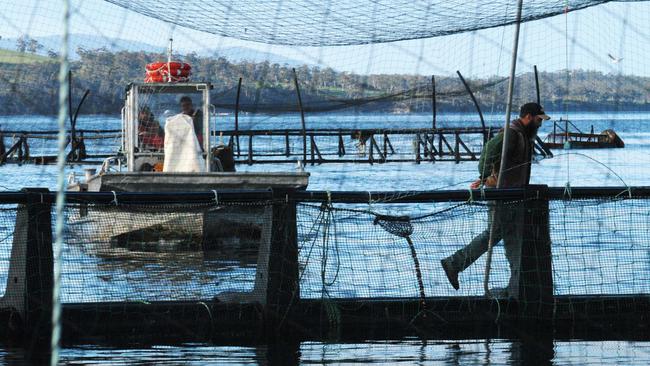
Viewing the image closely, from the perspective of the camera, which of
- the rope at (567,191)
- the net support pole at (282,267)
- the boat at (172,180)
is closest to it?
the net support pole at (282,267)

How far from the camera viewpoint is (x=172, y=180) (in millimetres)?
13695

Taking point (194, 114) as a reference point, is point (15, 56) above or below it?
above

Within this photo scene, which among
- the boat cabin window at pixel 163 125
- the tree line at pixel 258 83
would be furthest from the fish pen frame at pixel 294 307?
the boat cabin window at pixel 163 125

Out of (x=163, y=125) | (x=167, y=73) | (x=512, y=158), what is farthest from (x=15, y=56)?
(x=512, y=158)

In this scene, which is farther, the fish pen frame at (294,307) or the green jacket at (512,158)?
the green jacket at (512,158)

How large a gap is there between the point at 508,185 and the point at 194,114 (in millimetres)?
7113

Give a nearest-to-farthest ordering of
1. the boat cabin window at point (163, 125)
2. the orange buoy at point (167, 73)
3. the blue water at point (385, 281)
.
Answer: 1. the blue water at point (385, 281)
2. the boat cabin window at point (163, 125)
3. the orange buoy at point (167, 73)

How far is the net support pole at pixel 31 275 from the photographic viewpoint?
23.6 ft

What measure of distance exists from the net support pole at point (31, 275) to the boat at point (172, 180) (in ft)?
1.18

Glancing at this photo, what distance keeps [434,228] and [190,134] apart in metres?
7.27

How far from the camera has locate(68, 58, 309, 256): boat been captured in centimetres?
823

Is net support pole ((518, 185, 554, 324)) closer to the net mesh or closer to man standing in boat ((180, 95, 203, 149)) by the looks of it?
the net mesh

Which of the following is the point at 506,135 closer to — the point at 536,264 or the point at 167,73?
the point at 536,264

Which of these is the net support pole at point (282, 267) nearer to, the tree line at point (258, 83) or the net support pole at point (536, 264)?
the net support pole at point (536, 264)
